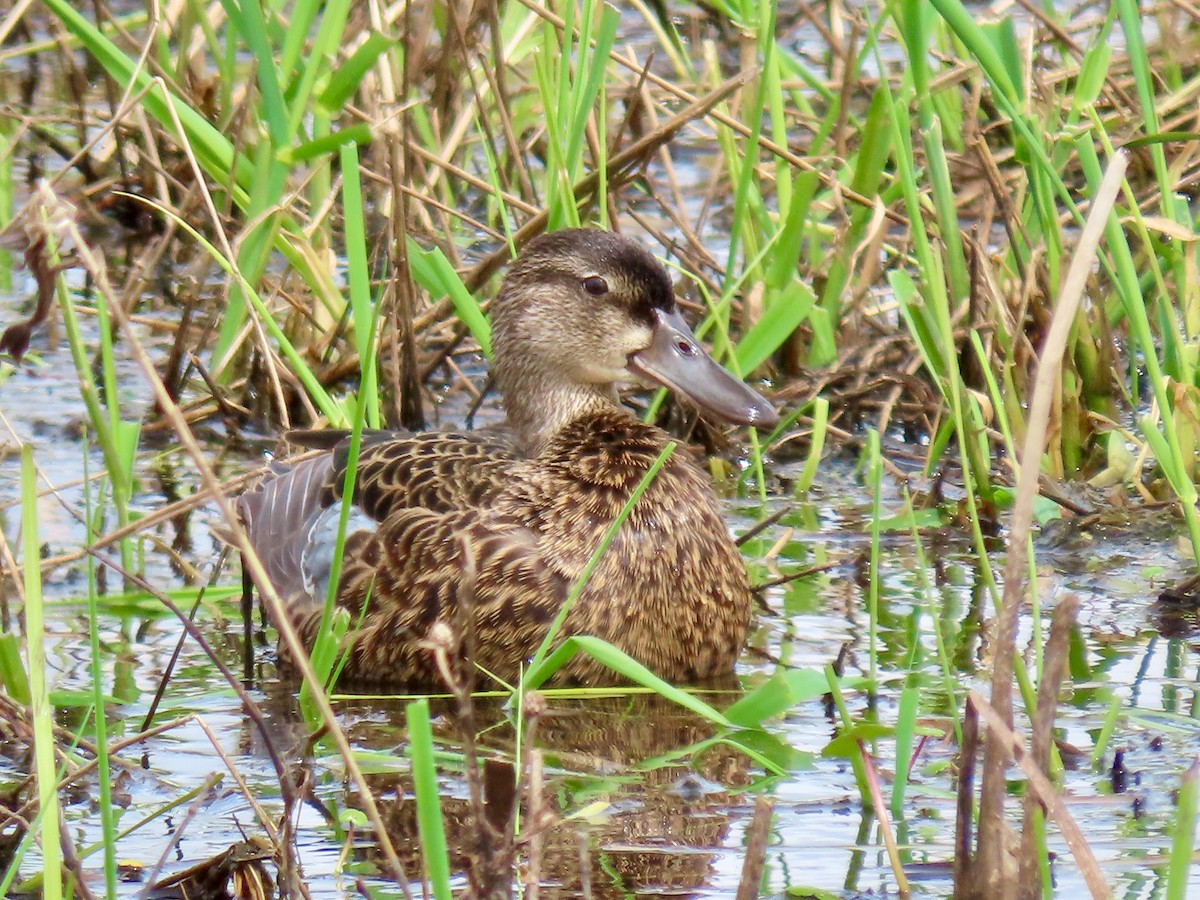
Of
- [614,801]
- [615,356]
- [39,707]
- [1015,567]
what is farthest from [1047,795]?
[615,356]

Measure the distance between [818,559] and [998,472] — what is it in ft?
1.77

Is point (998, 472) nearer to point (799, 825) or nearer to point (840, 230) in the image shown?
point (840, 230)

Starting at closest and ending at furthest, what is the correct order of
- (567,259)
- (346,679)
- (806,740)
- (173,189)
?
(806,740), (346,679), (567,259), (173,189)

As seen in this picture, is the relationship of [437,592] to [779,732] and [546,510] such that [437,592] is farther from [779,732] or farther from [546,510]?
[779,732]

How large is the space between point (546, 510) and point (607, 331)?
565 millimetres

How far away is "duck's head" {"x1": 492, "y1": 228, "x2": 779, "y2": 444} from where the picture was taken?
4.54 m

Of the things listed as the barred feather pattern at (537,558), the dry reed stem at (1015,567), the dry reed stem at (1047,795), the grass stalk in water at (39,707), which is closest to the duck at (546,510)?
the barred feather pattern at (537,558)

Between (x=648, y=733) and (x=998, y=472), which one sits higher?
(x=998, y=472)

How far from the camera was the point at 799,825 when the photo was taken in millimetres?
3174

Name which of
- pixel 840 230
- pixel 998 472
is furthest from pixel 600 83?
pixel 998 472

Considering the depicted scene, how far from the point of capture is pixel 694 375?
454cm

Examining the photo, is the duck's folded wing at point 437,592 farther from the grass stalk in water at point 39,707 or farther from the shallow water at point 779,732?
the grass stalk in water at point 39,707

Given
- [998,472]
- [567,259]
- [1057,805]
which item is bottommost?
[1057,805]

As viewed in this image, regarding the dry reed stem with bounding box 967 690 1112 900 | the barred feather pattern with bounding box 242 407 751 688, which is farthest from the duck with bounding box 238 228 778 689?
the dry reed stem with bounding box 967 690 1112 900
